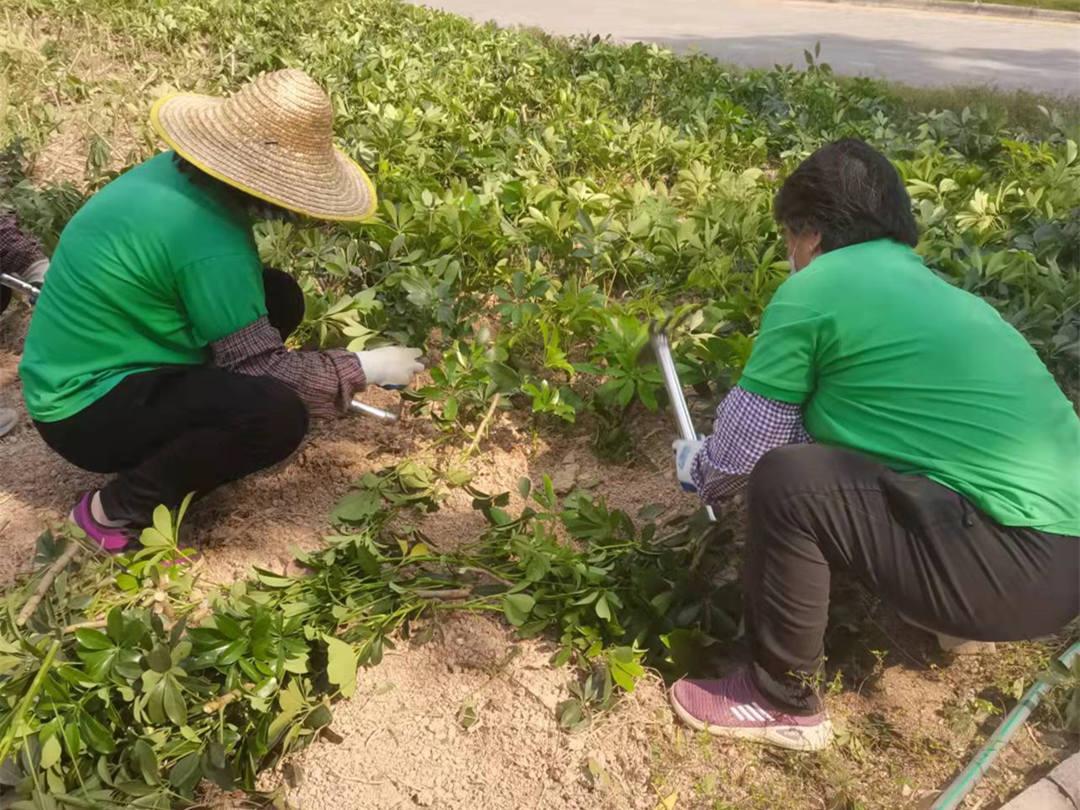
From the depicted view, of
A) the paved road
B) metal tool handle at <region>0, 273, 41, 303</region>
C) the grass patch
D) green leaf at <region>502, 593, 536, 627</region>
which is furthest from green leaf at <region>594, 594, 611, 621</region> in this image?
the paved road

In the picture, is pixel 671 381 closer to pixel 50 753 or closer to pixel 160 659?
pixel 160 659

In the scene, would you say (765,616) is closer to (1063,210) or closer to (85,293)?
(85,293)

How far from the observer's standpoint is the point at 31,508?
258 cm

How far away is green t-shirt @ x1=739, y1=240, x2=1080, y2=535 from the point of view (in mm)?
1616

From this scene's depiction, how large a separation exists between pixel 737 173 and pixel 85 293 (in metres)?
2.72

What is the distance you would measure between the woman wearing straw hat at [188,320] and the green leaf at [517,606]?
0.70 meters

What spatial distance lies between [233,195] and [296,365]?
1.35 ft

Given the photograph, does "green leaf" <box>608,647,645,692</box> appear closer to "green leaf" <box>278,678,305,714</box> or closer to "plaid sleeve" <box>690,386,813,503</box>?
"plaid sleeve" <box>690,386,813,503</box>

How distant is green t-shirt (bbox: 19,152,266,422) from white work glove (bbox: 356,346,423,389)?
11.7 inches

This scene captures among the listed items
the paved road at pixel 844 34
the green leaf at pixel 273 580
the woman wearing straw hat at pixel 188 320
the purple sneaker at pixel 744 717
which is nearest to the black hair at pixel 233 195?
the woman wearing straw hat at pixel 188 320

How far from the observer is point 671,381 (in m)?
2.29

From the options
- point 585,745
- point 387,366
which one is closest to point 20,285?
point 387,366

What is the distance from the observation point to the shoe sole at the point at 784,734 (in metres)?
1.84

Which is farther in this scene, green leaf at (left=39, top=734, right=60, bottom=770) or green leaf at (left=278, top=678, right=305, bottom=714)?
green leaf at (left=278, top=678, right=305, bottom=714)
